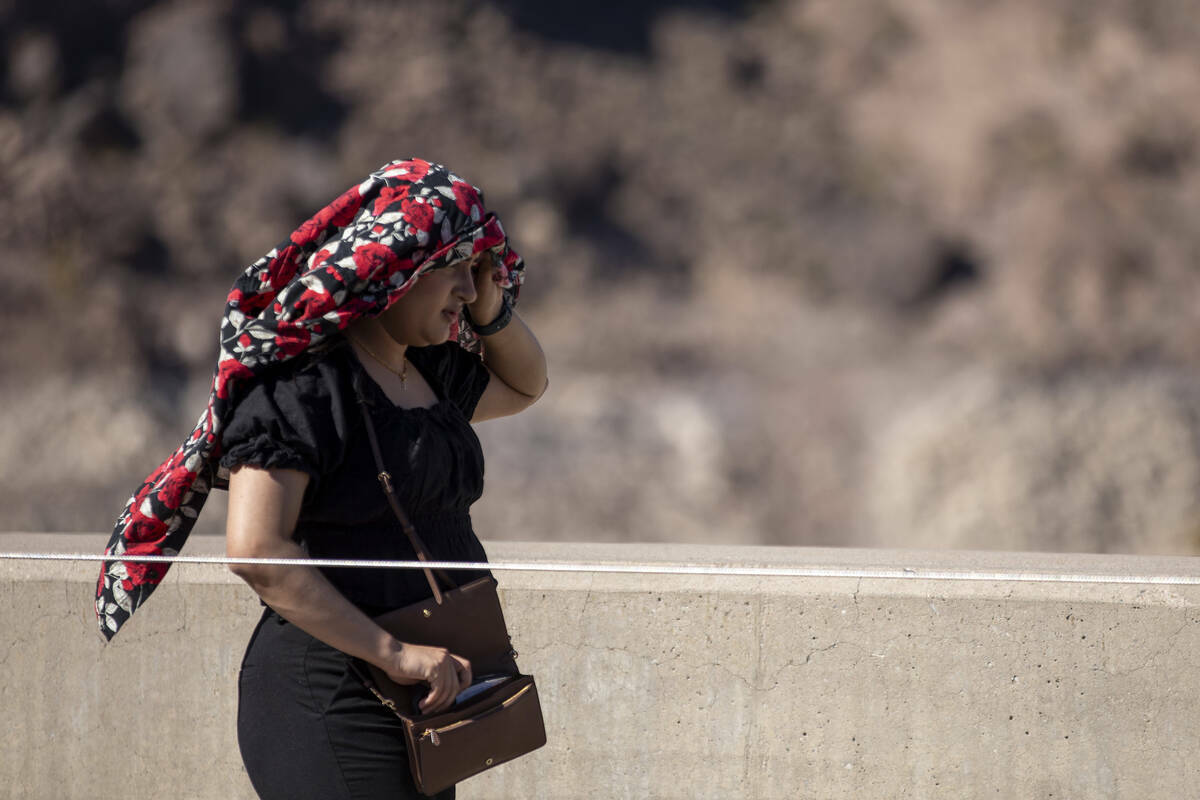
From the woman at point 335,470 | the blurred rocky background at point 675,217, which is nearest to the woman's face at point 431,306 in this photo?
the woman at point 335,470

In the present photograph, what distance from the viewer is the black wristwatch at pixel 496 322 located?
6.62 ft

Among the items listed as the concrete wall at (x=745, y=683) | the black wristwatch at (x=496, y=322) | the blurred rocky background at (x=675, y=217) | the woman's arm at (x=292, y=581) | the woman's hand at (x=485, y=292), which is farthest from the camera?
the blurred rocky background at (x=675, y=217)

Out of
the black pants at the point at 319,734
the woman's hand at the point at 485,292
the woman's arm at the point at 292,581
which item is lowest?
the black pants at the point at 319,734

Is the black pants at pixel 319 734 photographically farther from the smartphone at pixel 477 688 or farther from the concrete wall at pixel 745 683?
the concrete wall at pixel 745 683

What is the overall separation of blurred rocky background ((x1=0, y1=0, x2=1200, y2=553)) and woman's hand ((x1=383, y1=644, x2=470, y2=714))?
11357mm

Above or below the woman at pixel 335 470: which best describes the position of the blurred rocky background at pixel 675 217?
below

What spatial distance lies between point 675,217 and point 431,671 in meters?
18.2

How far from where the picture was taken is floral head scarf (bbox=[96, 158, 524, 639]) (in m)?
1.64

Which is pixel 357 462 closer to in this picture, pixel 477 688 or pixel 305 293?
pixel 305 293

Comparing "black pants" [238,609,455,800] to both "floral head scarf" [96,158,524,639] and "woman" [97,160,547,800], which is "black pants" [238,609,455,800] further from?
"floral head scarf" [96,158,524,639]

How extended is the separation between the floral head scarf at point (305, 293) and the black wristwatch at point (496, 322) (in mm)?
238

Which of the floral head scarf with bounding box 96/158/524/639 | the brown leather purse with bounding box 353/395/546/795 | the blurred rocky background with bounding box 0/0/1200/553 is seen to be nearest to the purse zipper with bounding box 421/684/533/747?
the brown leather purse with bounding box 353/395/546/795

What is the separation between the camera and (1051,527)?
11.0 m

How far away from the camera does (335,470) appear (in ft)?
5.49
